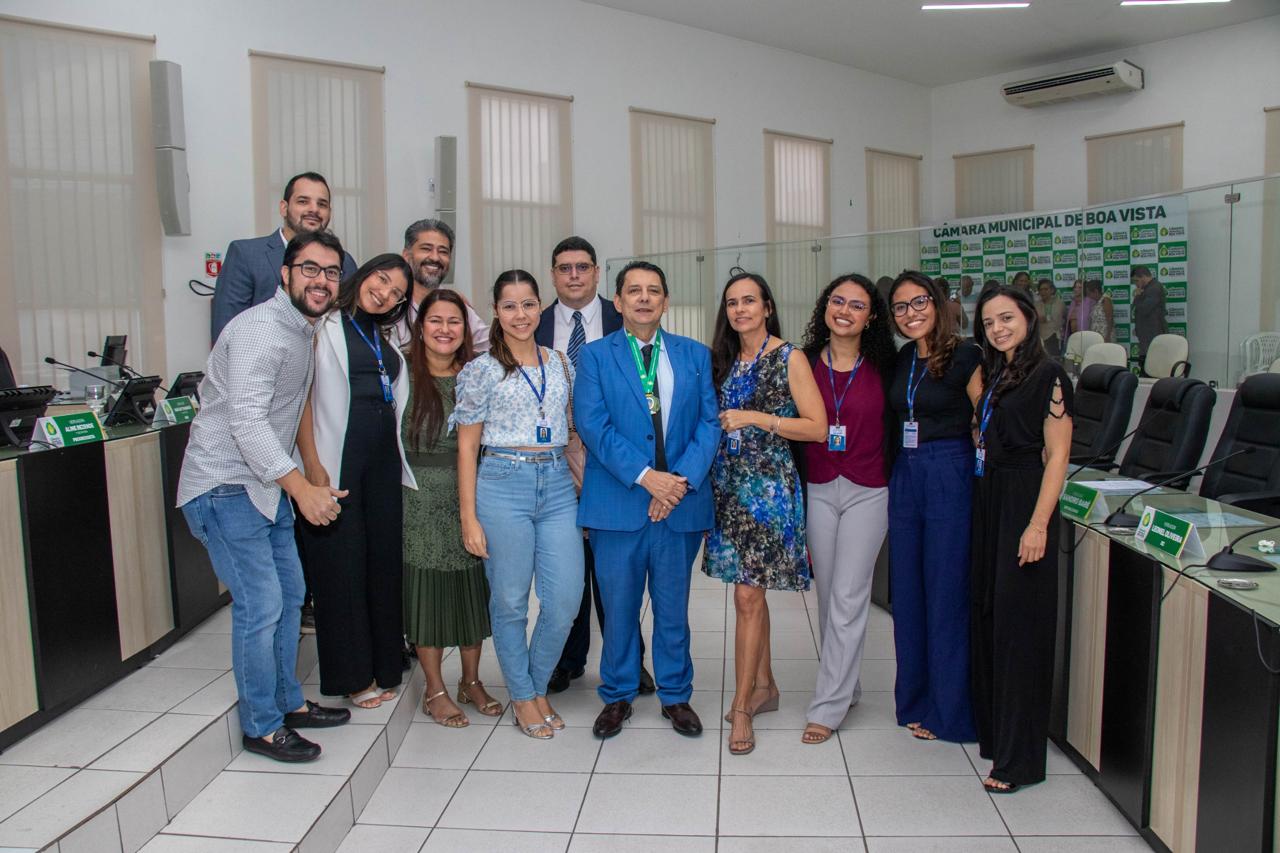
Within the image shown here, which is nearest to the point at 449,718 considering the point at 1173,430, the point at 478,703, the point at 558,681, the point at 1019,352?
the point at 478,703

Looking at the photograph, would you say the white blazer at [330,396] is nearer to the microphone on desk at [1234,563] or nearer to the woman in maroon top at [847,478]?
the woman in maroon top at [847,478]

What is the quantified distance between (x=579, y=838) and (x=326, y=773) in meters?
0.71

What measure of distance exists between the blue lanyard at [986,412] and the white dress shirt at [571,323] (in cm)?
134

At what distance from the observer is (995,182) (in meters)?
10.7

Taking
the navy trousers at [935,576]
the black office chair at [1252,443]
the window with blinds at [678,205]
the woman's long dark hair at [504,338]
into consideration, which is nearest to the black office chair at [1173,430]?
the black office chair at [1252,443]

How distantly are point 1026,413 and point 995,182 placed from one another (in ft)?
30.2

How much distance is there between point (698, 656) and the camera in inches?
149

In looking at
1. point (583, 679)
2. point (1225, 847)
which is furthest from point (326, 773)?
point (1225, 847)

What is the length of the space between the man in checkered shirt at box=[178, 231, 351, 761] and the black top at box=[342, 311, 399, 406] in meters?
0.13

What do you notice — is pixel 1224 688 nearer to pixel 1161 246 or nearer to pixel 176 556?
pixel 176 556

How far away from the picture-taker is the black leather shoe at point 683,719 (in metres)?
2.94

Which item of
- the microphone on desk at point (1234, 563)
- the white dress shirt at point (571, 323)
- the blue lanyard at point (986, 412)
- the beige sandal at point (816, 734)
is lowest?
the beige sandal at point (816, 734)

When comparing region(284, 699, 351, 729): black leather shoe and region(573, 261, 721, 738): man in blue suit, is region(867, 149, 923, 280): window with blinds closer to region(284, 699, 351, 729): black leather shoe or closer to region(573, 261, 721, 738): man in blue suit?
region(573, 261, 721, 738): man in blue suit

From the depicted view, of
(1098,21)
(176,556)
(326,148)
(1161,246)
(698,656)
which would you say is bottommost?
(698,656)
